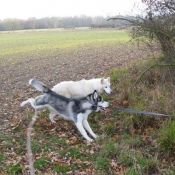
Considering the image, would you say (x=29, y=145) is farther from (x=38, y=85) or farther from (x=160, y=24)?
(x=160, y=24)

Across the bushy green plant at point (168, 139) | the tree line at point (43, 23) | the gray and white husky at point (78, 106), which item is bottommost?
the bushy green plant at point (168, 139)

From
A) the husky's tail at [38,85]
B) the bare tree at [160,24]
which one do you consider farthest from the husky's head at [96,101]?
the bare tree at [160,24]

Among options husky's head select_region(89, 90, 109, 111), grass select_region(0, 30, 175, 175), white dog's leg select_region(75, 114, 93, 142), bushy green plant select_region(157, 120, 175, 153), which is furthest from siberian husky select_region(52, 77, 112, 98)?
bushy green plant select_region(157, 120, 175, 153)

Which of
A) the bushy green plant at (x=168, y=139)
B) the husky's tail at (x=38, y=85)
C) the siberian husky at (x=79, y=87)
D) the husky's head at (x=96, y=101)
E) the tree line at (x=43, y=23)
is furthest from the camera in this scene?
the tree line at (x=43, y=23)

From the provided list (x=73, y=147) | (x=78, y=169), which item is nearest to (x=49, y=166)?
(x=78, y=169)

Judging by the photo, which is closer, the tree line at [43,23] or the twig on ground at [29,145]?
the twig on ground at [29,145]

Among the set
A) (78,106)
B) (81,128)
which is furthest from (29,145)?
(78,106)

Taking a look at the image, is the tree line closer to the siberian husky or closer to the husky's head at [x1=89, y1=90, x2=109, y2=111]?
the siberian husky

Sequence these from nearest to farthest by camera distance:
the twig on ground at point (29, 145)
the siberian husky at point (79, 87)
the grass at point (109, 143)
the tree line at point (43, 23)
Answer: the twig on ground at point (29, 145) → the grass at point (109, 143) → the siberian husky at point (79, 87) → the tree line at point (43, 23)

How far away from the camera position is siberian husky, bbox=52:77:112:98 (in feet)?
26.6

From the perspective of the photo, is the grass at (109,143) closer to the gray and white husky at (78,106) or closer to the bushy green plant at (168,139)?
the bushy green plant at (168,139)

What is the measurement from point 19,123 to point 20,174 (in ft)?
8.53

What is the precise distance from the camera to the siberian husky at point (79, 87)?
810 centimetres

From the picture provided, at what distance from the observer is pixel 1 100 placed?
31.3ft
